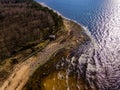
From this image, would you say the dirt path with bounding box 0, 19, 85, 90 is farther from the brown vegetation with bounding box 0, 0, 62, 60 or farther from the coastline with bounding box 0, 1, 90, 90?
the brown vegetation with bounding box 0, 0, 62, 60

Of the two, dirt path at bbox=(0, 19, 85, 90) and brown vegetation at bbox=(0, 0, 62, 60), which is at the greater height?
brown vegetation at bbox=(0, 0, 62, 60)

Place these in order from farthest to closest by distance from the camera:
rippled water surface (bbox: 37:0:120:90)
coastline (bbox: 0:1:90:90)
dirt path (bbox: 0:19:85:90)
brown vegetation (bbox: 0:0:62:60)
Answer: brown vegetation (bbox: 0:0:62:60) < rippled water surface (bbox: 37:0:120:90) < coastline (bbox: 0:1:90:90) < dirt path (bbox: 0:19:85:90)

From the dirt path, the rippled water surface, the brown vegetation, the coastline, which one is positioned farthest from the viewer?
the brown vegetation

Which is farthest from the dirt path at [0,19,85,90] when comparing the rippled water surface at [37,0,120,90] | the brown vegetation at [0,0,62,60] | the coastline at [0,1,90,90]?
the rippled water surface at [37,0,120,90]

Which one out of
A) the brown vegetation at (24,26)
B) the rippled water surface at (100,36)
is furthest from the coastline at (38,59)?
the rippled water surface at (100,36)

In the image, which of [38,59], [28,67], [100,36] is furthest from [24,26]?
[100,36]

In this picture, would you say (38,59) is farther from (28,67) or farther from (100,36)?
(100,36)
